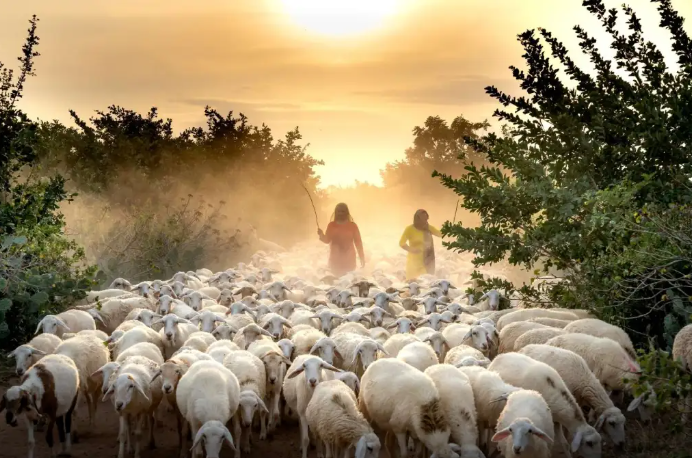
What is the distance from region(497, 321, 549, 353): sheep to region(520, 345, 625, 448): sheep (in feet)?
5.76

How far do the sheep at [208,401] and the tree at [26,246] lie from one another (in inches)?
215

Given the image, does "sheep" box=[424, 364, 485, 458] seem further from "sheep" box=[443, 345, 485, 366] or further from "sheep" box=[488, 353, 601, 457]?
"sheep" box=[443, 345, 485, 366]

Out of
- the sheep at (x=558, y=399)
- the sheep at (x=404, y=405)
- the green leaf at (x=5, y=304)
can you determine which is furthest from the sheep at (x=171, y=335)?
the sheep at (x=558, y=399)

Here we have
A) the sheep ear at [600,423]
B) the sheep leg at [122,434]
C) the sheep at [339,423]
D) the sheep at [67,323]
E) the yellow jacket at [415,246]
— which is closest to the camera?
the sheep at [339,423]

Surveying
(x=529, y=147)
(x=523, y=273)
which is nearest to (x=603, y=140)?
(x=529, y=147)

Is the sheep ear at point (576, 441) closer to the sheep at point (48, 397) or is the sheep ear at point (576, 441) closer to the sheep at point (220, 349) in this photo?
the sheep at point (220, 349)

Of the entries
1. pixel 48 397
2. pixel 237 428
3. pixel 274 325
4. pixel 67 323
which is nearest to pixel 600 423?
pixel 237 428

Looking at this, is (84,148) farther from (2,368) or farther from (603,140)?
(603,140)

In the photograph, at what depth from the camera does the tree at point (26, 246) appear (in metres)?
14.1

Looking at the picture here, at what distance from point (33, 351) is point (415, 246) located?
10852 millimetres

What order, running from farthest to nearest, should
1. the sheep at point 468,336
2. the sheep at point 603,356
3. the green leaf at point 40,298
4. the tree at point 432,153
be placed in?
the tree at point 432,153
the green leaf at point 40,298
the sheep at point 468,336
the sheep at point 603,356

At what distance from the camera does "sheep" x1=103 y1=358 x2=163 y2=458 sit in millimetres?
9375

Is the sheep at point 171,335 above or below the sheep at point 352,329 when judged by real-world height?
below

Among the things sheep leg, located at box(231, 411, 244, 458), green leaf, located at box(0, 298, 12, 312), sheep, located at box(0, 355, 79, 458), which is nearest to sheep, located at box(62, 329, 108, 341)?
sheep, located at box(0, 355, 79, 458)
